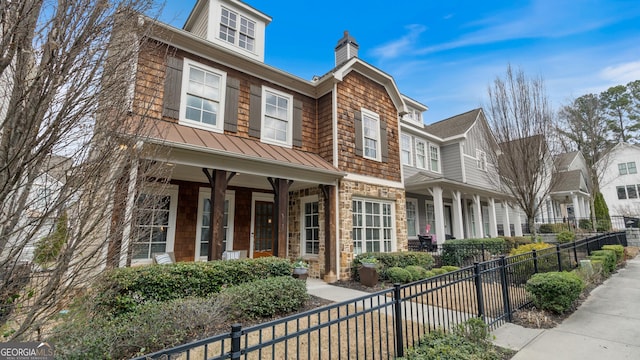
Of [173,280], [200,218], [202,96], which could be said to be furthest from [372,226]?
[202,96]

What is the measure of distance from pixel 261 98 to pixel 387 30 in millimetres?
10250

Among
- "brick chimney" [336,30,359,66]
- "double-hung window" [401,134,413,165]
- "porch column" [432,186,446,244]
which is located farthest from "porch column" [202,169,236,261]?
"double-hung window" [401,134,413,165]

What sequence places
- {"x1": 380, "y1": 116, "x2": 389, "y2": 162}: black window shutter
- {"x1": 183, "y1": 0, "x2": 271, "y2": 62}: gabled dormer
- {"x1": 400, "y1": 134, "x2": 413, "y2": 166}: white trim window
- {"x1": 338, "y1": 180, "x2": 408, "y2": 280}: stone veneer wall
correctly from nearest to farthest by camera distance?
{"x1": 338, "y1": 180, "x2": 408, "y2": 280}: stone veneer wall < {"x1": 183, "y1": 0, "x2": 271, "y2": 62}: gabled dormer < {"x1": 380, "y1": 116, "x2": 389, "y2": 162}: black window shutter < {"x1": 400, "y1": 134, "x2": 413, "y2": 166}: white trim window

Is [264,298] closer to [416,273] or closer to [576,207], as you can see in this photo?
[416,273]

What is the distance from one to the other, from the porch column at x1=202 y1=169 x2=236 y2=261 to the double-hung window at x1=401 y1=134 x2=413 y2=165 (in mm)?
9744

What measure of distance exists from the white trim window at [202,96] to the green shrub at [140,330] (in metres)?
4.67

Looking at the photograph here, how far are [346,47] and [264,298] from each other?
36.7ft

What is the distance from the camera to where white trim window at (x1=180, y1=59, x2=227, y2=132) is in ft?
24.4

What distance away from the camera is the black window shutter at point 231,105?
8.02m

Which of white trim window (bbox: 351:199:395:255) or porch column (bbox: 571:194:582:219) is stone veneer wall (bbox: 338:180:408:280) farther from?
porch column (bbox: 571:194:582:219)

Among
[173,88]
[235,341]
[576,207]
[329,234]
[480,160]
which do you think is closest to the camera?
[235,341]

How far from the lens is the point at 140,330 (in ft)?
12.5

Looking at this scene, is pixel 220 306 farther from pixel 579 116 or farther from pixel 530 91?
pixel 579 116

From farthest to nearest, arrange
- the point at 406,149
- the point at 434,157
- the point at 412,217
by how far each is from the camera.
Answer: the point at 434,157 → the point at 412,217 → the point at 406,149
